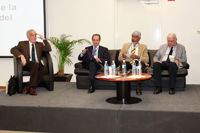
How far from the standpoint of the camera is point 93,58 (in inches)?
184

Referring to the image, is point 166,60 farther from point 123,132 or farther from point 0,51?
point 0,51

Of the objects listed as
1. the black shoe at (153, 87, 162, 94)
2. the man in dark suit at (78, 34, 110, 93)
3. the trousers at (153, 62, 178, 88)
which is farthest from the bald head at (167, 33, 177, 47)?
the man in dark suit at (78, 34, 110, 93)

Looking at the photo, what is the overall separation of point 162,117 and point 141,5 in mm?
3824

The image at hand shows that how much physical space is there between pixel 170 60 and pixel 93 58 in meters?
1.43

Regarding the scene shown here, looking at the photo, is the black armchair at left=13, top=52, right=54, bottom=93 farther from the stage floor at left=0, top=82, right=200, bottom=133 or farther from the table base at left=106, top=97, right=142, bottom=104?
the table base at left=106, top=97, right=142, bottom=104

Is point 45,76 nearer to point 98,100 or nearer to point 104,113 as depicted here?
point 98,100

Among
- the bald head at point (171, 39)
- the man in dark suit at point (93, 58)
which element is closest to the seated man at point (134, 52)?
the man in dark suit at point (93, 58)

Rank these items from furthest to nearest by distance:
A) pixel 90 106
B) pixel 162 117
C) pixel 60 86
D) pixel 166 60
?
pixel 60 86
pixel 166 60
pixel 90 106
pixel 162 117

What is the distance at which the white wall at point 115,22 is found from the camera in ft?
19.8

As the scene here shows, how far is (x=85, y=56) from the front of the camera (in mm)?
4844

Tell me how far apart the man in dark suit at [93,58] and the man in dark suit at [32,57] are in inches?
29.2

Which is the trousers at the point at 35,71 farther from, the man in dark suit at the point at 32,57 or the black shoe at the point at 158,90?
the black shoe at the point at 158,90

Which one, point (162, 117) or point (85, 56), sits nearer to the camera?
point (162, 117)

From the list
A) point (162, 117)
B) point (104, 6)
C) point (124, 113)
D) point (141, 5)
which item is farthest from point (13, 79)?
point (141, 5)
